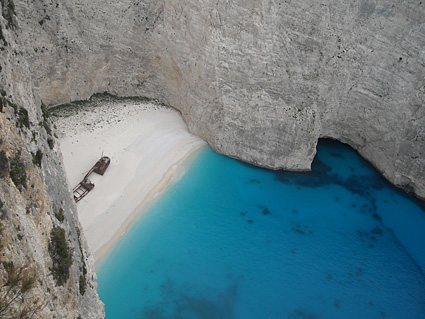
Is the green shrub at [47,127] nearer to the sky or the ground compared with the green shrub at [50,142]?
nearer to the sky

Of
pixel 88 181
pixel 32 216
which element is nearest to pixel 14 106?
pixel 32 216

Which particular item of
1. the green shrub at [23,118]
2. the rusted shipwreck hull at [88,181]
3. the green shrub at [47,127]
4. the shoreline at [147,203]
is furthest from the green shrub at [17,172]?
the rusted shipwreck hull at [88,181]

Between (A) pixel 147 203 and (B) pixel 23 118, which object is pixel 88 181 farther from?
(B) pixel 23 118

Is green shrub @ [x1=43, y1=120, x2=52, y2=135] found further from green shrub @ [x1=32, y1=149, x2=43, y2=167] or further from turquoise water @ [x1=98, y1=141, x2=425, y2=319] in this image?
turquoise water @ [x1=98, y1=141, x2=425, y2=319]

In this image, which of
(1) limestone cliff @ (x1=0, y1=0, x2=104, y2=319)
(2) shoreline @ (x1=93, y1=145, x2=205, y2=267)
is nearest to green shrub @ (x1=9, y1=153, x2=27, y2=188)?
(1) limestone cliff @ (x1=0, y1=0, x2=104, y2=319)

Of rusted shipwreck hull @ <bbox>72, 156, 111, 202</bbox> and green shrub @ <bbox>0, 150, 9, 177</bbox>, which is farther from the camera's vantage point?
rusted shipwreck hull @ <bbox>72, 156, 111, 202</bbox>

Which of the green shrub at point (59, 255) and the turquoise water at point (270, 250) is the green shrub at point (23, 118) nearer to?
the green shrub at point (59, 255)

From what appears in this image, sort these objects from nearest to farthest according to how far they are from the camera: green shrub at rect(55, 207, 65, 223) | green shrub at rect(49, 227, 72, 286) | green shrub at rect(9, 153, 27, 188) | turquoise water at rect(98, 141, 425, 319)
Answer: green shrub at rect(9, 153, 27, 188) < green shrub at rect(49, 227, 72, 286) < green shrub at rect(55, 207, 65, 223) < turquoise water at rect(98, 141, 425, 319)
